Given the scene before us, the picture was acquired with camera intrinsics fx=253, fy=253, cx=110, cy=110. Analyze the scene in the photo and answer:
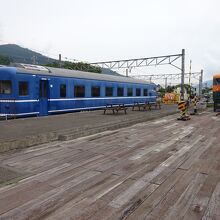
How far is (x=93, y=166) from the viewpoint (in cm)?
628

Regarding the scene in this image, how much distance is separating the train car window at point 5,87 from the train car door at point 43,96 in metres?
2.14

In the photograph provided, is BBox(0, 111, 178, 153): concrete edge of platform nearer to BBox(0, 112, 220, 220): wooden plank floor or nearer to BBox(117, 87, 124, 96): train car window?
BBox(0, 112, 220, 220): wooden plank floor

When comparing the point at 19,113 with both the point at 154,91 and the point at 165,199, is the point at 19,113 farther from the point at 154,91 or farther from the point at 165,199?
the point at 154,91

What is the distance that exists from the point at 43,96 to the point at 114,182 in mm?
12104

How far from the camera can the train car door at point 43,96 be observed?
52.7 ft

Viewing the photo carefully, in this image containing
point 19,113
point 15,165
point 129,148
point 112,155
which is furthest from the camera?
point 19,113

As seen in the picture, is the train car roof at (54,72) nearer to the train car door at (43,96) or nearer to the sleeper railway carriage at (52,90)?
the sleeper railway carriage at (52,90)

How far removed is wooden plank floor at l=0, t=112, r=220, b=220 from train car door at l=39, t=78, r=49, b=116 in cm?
777

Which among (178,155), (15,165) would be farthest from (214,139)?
(15,165)

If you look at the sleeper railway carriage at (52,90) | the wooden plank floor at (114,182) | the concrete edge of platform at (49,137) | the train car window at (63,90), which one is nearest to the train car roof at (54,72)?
the sleeper railway carriage at (52,90)

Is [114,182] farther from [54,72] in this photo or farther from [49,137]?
[54,72]

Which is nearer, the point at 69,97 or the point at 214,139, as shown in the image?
the point at 214,139

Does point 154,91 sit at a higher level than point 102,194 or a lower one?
higher

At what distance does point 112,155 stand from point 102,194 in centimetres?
283
